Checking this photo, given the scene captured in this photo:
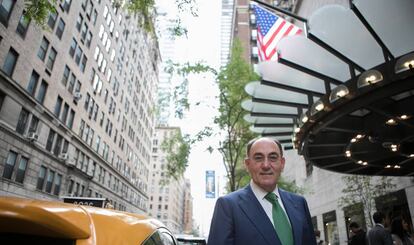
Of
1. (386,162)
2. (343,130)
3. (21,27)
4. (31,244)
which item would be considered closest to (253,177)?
(31,244)

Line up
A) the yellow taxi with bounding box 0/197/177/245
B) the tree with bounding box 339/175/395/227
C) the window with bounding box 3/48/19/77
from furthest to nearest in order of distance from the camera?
the window with bounding box 3/48/19/77 < the tree with bounding box 339/175/395/227 < the yellow taxi with bounding box 0/197/177/245

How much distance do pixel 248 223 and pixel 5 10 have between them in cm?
2450

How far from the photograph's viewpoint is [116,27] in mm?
45156

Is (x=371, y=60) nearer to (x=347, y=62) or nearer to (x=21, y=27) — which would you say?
(x=347, y=62)

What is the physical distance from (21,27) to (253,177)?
25.7m

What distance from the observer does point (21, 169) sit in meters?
23.5

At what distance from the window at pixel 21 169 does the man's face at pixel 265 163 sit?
24746mm

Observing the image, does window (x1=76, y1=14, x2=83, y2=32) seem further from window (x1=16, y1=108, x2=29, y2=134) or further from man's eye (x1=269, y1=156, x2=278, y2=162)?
man's eye (x1=269, y1=156, x2=278, y2=162)

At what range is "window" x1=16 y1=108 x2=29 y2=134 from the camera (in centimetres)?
2295

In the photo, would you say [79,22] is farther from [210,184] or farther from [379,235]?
[379,235]

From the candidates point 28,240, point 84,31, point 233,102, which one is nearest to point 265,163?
point 28,240

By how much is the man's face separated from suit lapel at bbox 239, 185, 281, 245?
0.46 feet

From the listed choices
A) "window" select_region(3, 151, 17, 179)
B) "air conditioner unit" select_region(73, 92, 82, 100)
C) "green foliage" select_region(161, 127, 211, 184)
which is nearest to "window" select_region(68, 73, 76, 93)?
"air conditioner unit" select_region(73, 92, 82, 100)

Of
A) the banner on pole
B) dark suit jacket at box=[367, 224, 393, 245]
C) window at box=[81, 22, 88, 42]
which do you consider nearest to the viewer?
dark suit jacket at box=[367, 224, 393, 245]
